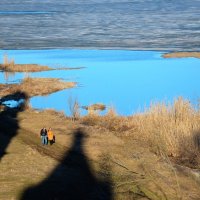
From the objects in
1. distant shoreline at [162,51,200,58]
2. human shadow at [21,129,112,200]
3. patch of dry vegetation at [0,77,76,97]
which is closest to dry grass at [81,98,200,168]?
human shadow at [21,129,112,200]

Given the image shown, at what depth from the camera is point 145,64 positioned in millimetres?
38156

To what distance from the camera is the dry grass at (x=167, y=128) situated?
57.1 feet

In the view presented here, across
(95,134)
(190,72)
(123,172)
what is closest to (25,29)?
(190,72)

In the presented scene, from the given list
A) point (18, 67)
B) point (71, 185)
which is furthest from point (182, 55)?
point (71, 185)

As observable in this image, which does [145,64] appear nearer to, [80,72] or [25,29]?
[80,72]

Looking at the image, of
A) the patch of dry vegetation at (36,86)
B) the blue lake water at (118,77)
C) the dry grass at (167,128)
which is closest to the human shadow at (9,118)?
the patch of dry vegetation at (36,86)

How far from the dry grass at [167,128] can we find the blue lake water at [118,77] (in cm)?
259

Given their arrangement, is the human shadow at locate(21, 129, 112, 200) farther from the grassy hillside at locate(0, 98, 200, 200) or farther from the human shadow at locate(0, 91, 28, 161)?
the human shadow at locate(0, 91, 28, 161)

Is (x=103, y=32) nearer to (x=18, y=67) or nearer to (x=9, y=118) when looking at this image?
(x=18, y=67)

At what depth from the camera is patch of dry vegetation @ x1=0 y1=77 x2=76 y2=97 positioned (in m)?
31.2

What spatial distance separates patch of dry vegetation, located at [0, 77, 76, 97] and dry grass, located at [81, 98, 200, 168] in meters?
Result: 8.16

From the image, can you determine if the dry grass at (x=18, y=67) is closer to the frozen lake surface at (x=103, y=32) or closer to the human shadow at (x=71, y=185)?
the frozen lake surface at (x=103, y=32)

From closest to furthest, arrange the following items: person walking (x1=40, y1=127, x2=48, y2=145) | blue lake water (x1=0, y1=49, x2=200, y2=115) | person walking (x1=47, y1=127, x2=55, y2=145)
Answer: person walking (x1=40, y1=127, x2=48, y2=145), person walking (x1=47, y1=127, x2=55, y2=145), blue lake water (x1=0, y1=49, x2=200, y2=115)

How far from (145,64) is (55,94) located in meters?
8.83
